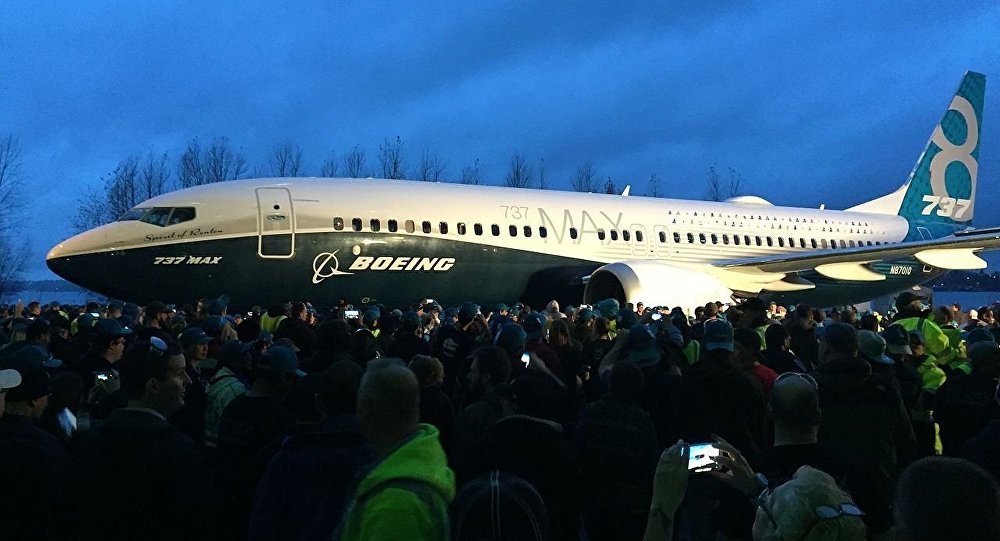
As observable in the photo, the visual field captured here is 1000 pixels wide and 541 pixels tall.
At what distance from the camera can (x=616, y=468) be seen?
440 cm

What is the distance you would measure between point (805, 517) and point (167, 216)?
52.1 feet

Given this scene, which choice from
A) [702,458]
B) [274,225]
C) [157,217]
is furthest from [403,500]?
[157,217]

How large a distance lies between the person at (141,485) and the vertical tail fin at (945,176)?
28.3 meters

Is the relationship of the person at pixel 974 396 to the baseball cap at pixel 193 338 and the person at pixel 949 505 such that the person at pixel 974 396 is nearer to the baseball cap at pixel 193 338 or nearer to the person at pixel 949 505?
the person at pixel 949 505

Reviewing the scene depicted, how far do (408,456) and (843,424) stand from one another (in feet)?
10.0

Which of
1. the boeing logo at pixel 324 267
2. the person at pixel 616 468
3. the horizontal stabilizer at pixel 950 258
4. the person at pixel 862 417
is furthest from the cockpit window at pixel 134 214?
the horizontal stabilizer at pixel 950 258

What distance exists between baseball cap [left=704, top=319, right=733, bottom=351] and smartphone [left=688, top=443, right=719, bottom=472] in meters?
2.71

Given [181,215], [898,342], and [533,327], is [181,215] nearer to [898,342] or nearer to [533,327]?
[533,327]

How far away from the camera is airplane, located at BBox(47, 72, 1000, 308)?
16453 mm

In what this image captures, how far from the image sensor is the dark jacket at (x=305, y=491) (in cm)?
329

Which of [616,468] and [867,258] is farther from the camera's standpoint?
[867,258]

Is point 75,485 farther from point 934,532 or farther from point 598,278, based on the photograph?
point 598,278

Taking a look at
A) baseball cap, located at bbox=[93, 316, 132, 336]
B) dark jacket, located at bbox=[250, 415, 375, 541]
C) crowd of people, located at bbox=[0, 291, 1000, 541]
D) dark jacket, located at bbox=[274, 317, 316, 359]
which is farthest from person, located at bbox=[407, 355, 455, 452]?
baseball cap, located at bbox=[93, 316, 132, 336]

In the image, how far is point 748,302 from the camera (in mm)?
10359
